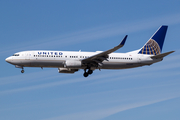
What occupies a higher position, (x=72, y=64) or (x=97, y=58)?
(x=97, y=58)

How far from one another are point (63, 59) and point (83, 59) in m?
3.48

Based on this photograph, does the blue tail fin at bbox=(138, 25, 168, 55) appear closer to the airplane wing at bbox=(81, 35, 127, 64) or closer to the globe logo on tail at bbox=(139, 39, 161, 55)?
the globe logo on tail at bbox=(139, 39, 161, 55)

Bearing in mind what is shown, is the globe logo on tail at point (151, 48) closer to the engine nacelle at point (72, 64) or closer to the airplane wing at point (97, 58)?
the airplane wing at point (97, 58)

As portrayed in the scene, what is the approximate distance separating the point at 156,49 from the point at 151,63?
4970 mm

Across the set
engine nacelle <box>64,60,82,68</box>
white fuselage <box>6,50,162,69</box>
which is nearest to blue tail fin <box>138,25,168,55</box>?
white fuselage <box>6,50,162,69</box>

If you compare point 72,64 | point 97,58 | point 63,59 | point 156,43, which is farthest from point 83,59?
point 156,43

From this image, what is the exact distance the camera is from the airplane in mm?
58375

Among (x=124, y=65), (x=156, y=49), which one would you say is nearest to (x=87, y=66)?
(x=124, y=65)

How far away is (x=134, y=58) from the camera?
62.7 metres

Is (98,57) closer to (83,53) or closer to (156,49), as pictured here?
(83,53)

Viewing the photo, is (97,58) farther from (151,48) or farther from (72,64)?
(151,48)

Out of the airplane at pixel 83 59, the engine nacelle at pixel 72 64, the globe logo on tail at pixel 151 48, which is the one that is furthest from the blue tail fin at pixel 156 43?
the engine nacelle at pixel 72 64

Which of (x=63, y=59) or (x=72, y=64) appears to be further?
(x=63, y=59)

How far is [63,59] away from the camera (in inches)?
2328
